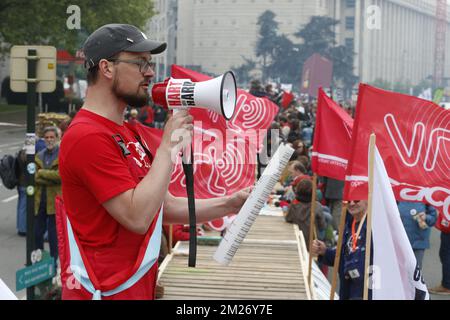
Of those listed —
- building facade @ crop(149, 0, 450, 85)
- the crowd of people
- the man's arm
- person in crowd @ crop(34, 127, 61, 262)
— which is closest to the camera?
the crowd of people

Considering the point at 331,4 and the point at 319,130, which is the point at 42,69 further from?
the point at 331,4

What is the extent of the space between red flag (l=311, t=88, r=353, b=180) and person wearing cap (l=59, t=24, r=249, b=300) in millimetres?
4257

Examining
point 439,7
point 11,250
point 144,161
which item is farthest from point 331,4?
point 144,161

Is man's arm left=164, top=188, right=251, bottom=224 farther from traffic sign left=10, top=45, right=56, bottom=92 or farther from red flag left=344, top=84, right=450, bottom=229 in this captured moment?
traffic sign left=10, top=45, right=56, bottom=92

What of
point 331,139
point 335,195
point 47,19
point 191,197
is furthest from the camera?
point 47,19

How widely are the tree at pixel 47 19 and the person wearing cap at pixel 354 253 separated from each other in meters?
28.7

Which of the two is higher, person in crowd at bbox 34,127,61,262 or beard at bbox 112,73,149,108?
beard at bbox 112,73,149,108

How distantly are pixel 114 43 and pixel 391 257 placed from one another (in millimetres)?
1900

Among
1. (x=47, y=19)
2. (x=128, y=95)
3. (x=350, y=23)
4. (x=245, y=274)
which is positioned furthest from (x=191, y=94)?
(x=350, y=23)

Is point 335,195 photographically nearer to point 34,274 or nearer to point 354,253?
point 34,274

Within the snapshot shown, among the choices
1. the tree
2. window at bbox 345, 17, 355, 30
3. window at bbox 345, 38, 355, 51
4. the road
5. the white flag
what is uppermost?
window at bbox 345, 17, 355, 30

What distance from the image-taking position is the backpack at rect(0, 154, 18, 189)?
10.3 metres

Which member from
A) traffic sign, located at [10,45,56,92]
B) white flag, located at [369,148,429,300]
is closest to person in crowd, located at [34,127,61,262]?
traffic sign, located at [10,45,56,92]

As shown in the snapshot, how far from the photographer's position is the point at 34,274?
695 cm
